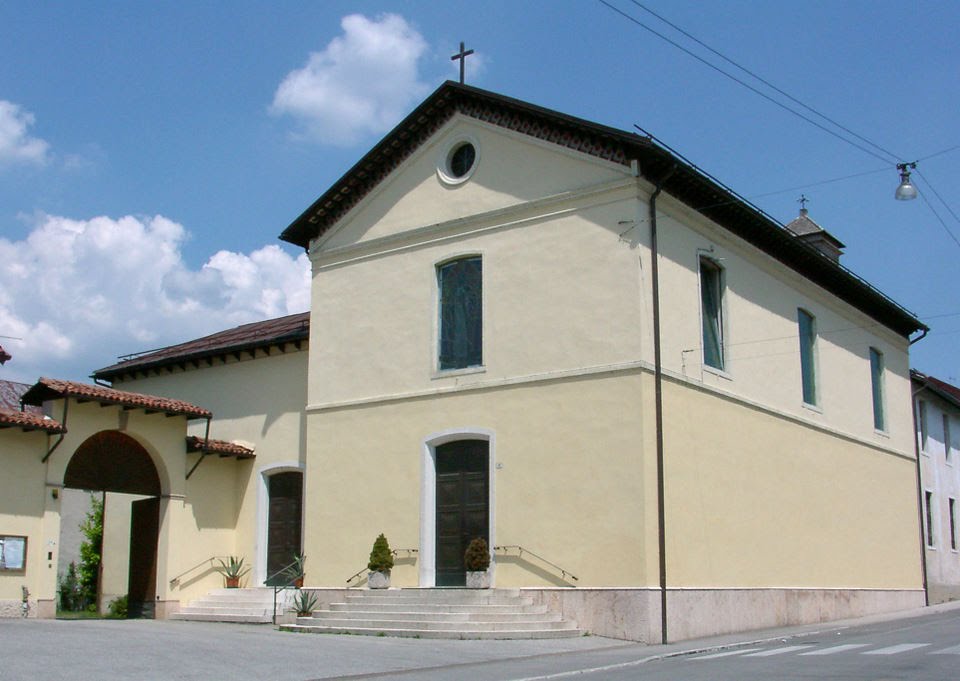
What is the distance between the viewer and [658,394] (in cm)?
1881

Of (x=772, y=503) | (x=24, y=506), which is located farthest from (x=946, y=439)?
(x=24, y=506)

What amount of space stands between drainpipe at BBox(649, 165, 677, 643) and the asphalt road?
98cm

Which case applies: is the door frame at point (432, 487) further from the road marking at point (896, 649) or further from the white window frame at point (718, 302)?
the road marking at point (896, 649)

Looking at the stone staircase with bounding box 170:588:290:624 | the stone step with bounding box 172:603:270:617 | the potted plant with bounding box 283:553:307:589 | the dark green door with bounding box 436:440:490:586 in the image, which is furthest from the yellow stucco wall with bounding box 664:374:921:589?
the stone step with bounding box 172:603:270:617

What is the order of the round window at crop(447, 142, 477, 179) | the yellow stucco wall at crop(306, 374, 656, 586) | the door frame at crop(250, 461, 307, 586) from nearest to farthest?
the yellow stucco wall at crop(306, 374, 656, 586), the round window at crop(447, 142, 477, 179), the door frame at crop(250, 461, 307, 586)

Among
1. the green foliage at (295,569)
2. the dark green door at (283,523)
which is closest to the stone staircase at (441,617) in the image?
the green foliage at (295,569)

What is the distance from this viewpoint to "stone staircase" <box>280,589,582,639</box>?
17562mm

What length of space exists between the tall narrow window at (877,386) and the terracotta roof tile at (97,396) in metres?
17.8

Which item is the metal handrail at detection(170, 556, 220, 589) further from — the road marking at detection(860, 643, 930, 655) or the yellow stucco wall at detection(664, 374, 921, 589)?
the road marking at detection(860, 643, 930, 655)

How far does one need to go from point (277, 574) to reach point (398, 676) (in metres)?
11.8

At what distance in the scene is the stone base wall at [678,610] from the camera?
1781 cm

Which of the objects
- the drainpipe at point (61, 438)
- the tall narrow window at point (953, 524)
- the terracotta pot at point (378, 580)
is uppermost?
the drainpipe at point (61, 438)

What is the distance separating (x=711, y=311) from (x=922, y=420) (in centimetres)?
1636

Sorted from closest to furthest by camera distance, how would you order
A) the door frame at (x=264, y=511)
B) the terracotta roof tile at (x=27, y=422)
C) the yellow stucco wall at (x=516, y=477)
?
the yellow stucco wall at (x=516, y=477), the terracotta roof tile at (x=27, y=422), the door frame at (x=264, y=511)
